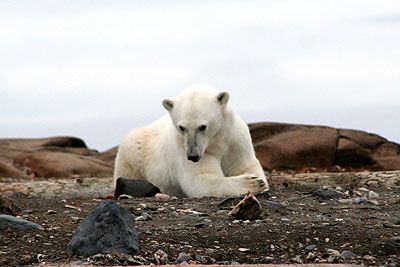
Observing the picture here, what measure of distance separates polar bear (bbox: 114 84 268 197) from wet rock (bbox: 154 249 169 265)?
2864 millimetres

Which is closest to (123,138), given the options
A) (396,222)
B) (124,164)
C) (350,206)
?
(124,164)

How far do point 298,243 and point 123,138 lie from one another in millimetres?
5195

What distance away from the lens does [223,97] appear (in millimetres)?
9398

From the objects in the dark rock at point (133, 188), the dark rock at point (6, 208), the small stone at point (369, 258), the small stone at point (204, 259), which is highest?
the dark rock at point (6, 208)

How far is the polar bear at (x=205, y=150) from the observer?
9094 mm

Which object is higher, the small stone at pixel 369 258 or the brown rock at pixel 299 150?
the small stone at pixel 369 258

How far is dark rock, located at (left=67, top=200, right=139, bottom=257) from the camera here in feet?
19.8

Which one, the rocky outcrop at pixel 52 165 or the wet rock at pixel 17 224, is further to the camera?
the rocky outcrop at pixel 52 165

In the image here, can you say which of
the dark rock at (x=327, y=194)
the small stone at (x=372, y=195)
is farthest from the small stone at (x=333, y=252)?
the small stone at (x=372, y=195)

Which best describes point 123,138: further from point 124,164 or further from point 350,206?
point 350,206

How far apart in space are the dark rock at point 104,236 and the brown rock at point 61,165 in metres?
12.4

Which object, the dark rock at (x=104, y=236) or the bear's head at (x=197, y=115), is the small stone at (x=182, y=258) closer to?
the dark rock at (x=104, y=236)

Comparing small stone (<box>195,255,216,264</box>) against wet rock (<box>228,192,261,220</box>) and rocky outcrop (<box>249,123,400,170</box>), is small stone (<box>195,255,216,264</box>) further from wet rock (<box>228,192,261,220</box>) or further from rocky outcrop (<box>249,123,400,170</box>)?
rocky outcrop (<box>249,123,400,170</box>)

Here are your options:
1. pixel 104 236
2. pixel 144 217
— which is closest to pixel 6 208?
pixel 144 217
